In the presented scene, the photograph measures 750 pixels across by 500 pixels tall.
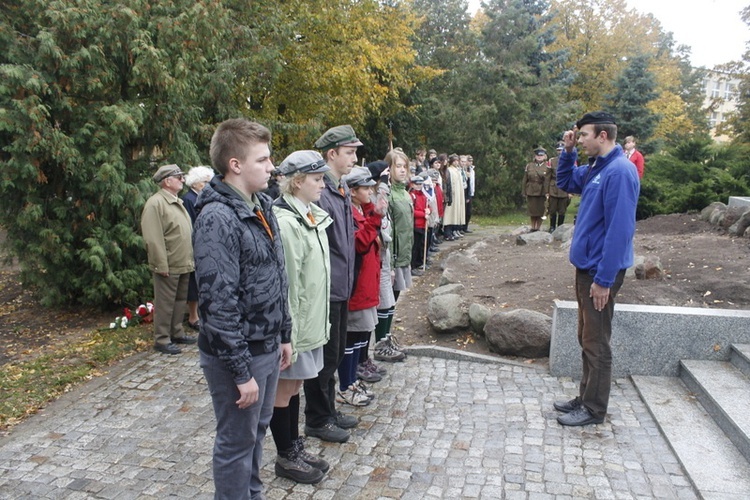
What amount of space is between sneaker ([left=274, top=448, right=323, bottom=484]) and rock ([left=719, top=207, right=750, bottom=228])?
9.18 meters

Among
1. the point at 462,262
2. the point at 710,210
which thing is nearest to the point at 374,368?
the point at 462,262

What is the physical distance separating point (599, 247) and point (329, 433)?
2.30 meters

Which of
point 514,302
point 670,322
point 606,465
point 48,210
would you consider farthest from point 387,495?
point 48,210

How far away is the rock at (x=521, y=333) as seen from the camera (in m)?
5.72

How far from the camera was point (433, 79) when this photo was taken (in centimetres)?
2703

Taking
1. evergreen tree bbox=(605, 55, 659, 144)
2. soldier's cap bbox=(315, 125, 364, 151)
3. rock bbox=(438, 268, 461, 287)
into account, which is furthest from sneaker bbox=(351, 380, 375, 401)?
evergreen tree bbox=(605, 55, 659, 144)

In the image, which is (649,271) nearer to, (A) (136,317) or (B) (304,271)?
(B) (304,271)

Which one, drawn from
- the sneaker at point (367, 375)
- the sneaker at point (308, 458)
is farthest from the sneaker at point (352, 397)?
the sneaker at point (308, 458)

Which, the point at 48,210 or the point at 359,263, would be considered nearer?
the point at 359,263

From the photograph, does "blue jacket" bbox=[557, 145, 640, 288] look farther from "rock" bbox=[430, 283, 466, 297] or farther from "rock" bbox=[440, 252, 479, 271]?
"rock" bbox=[440, 252, 479, 271]

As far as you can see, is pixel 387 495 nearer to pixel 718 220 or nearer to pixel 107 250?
pixel 107 250

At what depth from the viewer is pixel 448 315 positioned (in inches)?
253

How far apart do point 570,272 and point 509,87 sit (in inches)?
616

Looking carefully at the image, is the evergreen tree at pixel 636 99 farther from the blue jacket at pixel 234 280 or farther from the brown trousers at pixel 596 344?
the blue jacket at pixel 234 280
